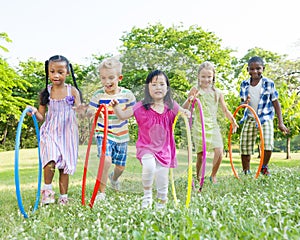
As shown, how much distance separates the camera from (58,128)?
6051mm

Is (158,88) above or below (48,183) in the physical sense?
above

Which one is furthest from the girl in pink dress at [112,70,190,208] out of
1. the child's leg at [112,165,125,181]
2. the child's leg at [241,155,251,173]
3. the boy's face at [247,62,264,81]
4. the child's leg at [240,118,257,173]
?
the child's leg at [241,155,251,173]

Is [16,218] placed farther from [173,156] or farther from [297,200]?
[297,200]

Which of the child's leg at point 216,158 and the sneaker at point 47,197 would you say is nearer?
the sneaker at point 47,197

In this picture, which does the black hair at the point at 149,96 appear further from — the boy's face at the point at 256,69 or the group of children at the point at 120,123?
the boy's face at the point at 256,69

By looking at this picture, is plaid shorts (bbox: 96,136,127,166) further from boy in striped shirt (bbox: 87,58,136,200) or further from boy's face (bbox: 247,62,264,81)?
boy's face (bbox: 247,62,264,81)

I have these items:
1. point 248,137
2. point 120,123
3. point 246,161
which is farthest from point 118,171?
point 246,161

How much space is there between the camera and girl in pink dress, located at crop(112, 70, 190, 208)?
503 cm

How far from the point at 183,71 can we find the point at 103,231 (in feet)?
8.03

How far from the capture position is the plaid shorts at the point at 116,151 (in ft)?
18.7

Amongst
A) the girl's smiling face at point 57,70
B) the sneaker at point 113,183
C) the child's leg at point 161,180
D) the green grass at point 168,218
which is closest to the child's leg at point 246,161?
the green grass at point 168,218

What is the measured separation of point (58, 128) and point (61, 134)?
9 cm

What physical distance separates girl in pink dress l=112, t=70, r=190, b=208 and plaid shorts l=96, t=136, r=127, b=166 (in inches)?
21.8

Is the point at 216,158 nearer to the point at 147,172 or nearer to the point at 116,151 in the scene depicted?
the point at 116,151
